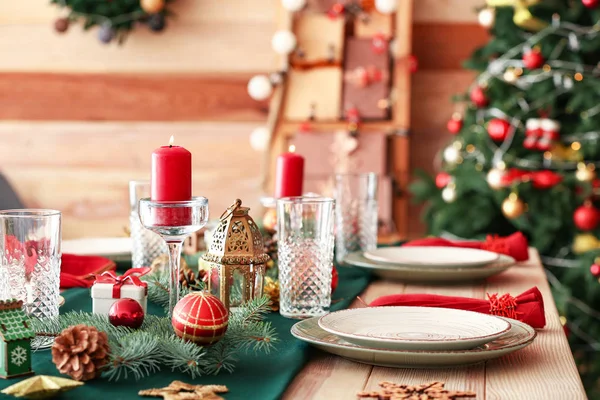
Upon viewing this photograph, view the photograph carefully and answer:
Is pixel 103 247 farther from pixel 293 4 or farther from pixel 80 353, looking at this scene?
pixel 293 4

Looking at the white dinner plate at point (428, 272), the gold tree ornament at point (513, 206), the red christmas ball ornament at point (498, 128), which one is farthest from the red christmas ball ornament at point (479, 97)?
the white dinner plate at point (428, 272)

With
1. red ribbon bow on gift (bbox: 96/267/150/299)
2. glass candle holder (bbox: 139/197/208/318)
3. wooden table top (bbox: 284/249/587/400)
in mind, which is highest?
glass candle holder (bbox: 139/197/208/318)

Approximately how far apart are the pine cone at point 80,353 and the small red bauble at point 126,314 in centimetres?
13

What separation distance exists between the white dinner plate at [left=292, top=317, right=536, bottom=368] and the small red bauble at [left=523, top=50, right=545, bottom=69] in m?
2.10

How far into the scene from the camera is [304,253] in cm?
113

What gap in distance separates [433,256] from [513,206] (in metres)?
1.32

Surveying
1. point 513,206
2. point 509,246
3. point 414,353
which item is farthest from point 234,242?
point 513,206

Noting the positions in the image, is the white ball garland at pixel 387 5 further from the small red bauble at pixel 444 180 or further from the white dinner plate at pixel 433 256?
the white dinner plate at pixel 433 256

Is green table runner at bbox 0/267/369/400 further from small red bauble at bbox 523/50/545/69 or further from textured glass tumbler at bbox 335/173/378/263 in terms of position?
small red bauble at bbox 523/50/545/69

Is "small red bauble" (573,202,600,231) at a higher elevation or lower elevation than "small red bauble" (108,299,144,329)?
higher

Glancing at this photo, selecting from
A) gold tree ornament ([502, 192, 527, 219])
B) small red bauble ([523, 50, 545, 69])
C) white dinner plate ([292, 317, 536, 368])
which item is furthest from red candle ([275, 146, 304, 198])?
small red bauble ([523, 50, 545, 69])

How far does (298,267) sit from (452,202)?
2.07 metres

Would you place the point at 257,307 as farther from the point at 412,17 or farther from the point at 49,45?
the point at 49,45

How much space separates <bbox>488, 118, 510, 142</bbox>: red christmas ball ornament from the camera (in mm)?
2896
